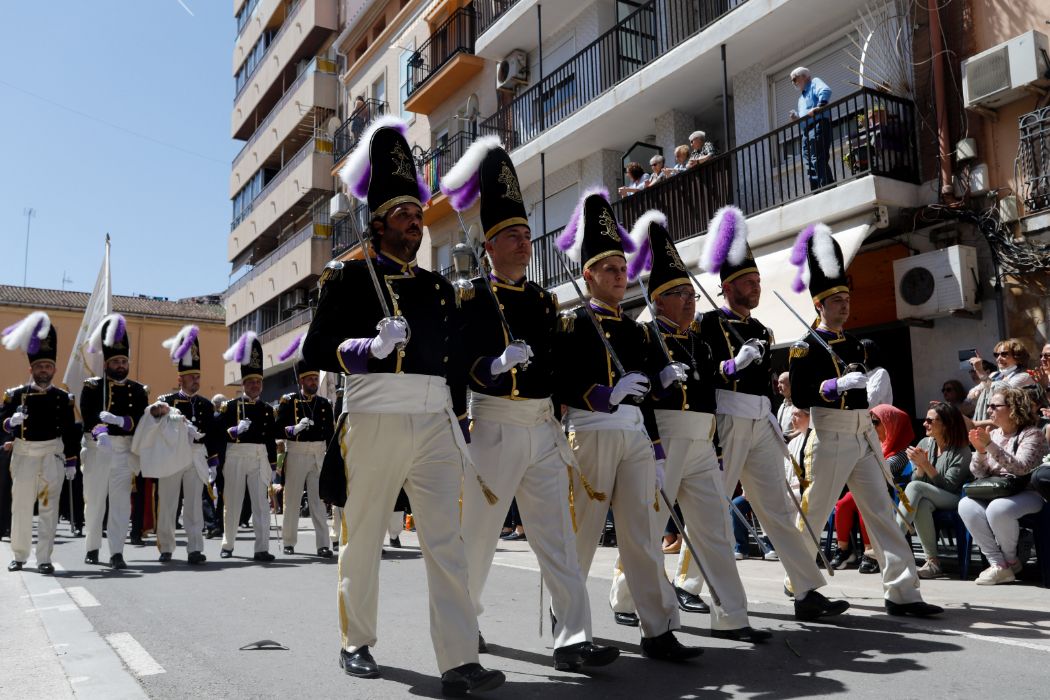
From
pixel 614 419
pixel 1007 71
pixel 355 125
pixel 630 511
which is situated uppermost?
pixel 355 125

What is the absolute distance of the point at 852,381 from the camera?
249 inches

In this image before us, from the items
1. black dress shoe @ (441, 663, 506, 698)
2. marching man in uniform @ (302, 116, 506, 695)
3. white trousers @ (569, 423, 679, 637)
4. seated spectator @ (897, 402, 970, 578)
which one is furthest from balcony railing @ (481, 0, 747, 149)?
black dress shoe @ (441, 663, 506, 698)

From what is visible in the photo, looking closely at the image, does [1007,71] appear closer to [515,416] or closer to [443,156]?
[515,416]

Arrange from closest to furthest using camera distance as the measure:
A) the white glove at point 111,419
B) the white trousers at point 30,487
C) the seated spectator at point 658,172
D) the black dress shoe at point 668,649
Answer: the black dress shoe at point 668,649, the white trousers at point 30,487, the white glove at point 111,419, the seated spectator at point 658,172

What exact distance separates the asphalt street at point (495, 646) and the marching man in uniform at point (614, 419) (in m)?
0.36

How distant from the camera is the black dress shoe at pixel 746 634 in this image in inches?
211

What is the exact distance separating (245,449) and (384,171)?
762cm

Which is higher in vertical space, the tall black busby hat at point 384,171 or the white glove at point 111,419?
the tall black busby hat at point 384,171

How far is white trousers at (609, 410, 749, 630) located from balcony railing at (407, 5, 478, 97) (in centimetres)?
1967

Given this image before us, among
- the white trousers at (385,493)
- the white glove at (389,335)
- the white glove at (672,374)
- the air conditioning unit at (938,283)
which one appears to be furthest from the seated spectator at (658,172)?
the white glove at (389,335)

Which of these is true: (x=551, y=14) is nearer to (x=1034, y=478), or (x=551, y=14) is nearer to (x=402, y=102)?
(x=402, y=102)

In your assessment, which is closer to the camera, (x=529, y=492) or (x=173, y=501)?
(x=529, y=492)

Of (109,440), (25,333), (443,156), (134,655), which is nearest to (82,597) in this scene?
(134,655)

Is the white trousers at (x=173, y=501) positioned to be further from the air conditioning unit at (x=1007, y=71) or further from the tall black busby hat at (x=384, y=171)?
the air conditioning unit at (x=1007, y=71)
